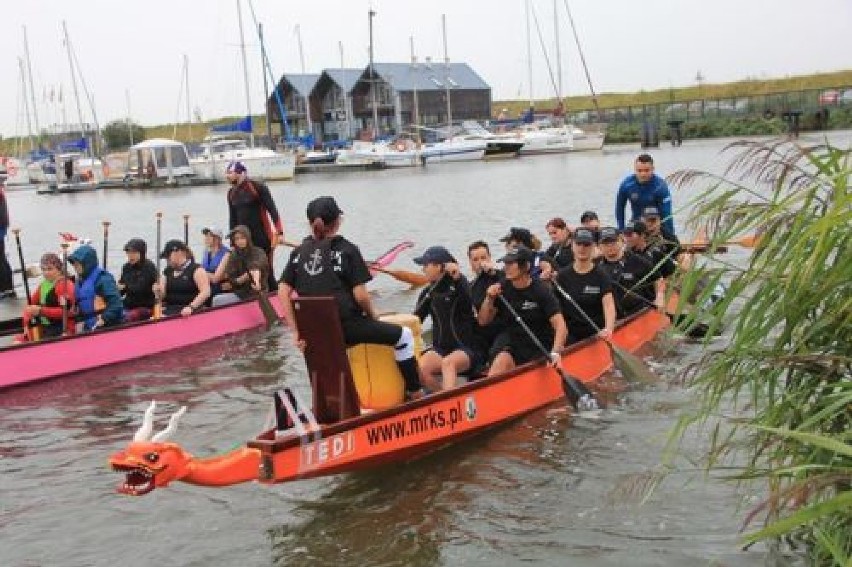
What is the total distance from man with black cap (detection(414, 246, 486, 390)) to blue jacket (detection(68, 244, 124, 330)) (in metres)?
5.00

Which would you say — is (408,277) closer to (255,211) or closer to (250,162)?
(255,211)

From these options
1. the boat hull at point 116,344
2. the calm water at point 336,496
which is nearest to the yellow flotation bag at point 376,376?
the calm water at point 336,496

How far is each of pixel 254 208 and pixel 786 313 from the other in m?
11.0

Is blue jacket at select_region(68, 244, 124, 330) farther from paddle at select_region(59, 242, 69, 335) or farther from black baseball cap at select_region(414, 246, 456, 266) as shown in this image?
black baseball cap at select_region(414, 246, 456, 266)

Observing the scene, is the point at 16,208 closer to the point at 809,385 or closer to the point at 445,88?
the point at 445,88

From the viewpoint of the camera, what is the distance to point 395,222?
3072 centimetres

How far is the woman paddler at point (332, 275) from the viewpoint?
6898mm

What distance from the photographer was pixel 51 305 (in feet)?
38.6

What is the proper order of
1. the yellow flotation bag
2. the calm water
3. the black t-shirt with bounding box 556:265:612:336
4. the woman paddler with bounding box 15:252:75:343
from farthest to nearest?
1. the woman paddler with bounding box 15:252:75:343
2. the black t-shirt with bounding box 556:265:612:336
3. the yellow flotation bag
4. the calm water

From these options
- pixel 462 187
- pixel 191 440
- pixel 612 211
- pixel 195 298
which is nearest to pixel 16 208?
pixel 462 187

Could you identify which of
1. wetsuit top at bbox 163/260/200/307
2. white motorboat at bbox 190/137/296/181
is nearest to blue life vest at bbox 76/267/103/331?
wetsuit top at bbox 163/260/200/307

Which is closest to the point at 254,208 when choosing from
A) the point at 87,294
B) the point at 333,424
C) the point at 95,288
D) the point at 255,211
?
the point at 255,211

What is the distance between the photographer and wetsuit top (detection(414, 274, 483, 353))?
837cm

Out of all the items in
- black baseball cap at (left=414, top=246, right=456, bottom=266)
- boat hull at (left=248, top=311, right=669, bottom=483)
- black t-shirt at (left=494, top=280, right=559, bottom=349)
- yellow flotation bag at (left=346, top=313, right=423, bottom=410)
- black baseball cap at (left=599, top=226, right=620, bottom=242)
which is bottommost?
boat hull at (left=248, top=311, right=669, bottom=483)
